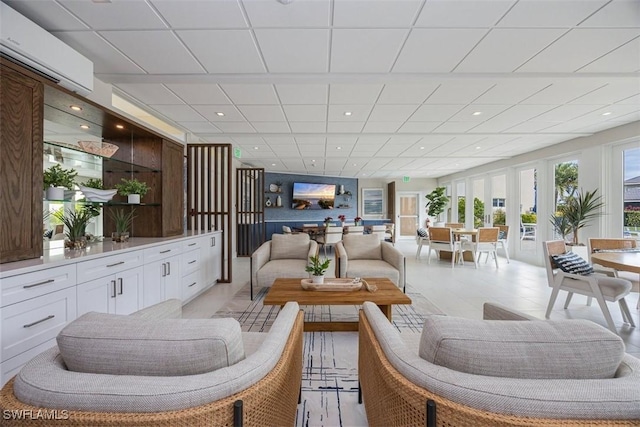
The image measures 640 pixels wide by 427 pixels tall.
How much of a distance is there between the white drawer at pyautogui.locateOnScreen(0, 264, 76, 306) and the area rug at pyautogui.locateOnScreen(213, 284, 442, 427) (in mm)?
1570

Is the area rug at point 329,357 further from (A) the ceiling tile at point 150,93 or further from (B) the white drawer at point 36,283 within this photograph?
(A) the ceiling tile at point 150,93

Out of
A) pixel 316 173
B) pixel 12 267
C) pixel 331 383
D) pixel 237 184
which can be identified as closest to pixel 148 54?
pixel 12 267

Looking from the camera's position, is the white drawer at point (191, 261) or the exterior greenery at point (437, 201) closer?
the white drawer at point (191, 261)

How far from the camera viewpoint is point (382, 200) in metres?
11.8

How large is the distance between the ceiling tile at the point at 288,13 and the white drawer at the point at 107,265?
2.33 metres

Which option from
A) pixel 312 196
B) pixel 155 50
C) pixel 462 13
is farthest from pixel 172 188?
pixel 312 196

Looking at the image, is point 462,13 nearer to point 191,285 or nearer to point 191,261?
point 191,261

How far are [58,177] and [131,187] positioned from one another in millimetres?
970

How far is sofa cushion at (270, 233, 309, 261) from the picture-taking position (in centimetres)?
429

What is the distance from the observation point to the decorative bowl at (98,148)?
2.80 metres

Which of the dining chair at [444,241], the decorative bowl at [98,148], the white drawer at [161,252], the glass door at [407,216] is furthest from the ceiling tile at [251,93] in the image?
the glass door at [407,216]

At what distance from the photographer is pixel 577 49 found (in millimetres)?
2512

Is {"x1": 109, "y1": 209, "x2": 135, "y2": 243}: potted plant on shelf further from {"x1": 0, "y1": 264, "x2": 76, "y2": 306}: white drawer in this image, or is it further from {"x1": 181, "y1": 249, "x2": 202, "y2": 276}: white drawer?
{"x1": 0, "y1": 264, "x2": 76, "y2": 306}: white drawer

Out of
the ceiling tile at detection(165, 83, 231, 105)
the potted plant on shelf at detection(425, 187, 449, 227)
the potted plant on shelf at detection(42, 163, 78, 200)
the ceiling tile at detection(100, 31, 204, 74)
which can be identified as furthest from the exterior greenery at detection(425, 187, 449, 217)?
the potted plant on shelf at detection(42, 163, 78, 200)
